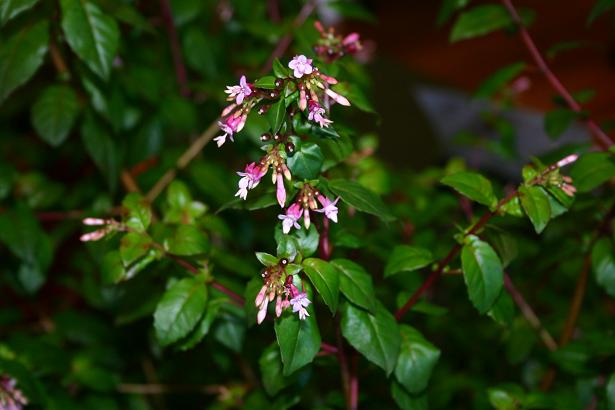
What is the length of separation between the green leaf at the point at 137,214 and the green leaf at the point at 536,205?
1.46 feet

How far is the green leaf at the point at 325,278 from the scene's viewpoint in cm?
68

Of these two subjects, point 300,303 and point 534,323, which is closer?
point 300,303

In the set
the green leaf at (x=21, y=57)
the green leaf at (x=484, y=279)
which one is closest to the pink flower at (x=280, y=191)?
the green leaf at (x=484, y=279)

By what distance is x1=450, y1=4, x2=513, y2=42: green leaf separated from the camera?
113cm

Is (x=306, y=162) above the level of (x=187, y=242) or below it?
above

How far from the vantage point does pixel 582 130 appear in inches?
95.3

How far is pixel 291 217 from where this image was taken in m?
0.67

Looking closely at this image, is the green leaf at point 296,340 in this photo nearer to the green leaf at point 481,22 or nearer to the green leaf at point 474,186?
the green leaf at point 474,186

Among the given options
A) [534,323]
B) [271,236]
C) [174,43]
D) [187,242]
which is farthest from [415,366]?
[174,43]

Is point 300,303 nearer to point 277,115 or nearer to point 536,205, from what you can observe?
point 277,115

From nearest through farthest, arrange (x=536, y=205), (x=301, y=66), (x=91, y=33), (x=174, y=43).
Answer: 1. (x=301, y=66)
2. (x=536, y=205)
3. (x=91, y=33)
4. (x=174, y=43)

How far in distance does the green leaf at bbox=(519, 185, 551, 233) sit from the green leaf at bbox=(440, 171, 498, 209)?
4cm

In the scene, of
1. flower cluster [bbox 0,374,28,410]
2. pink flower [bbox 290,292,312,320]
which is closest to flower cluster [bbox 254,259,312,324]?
pink flower [bbox 290,292,312,320]

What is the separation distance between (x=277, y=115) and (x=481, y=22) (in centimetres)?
64
